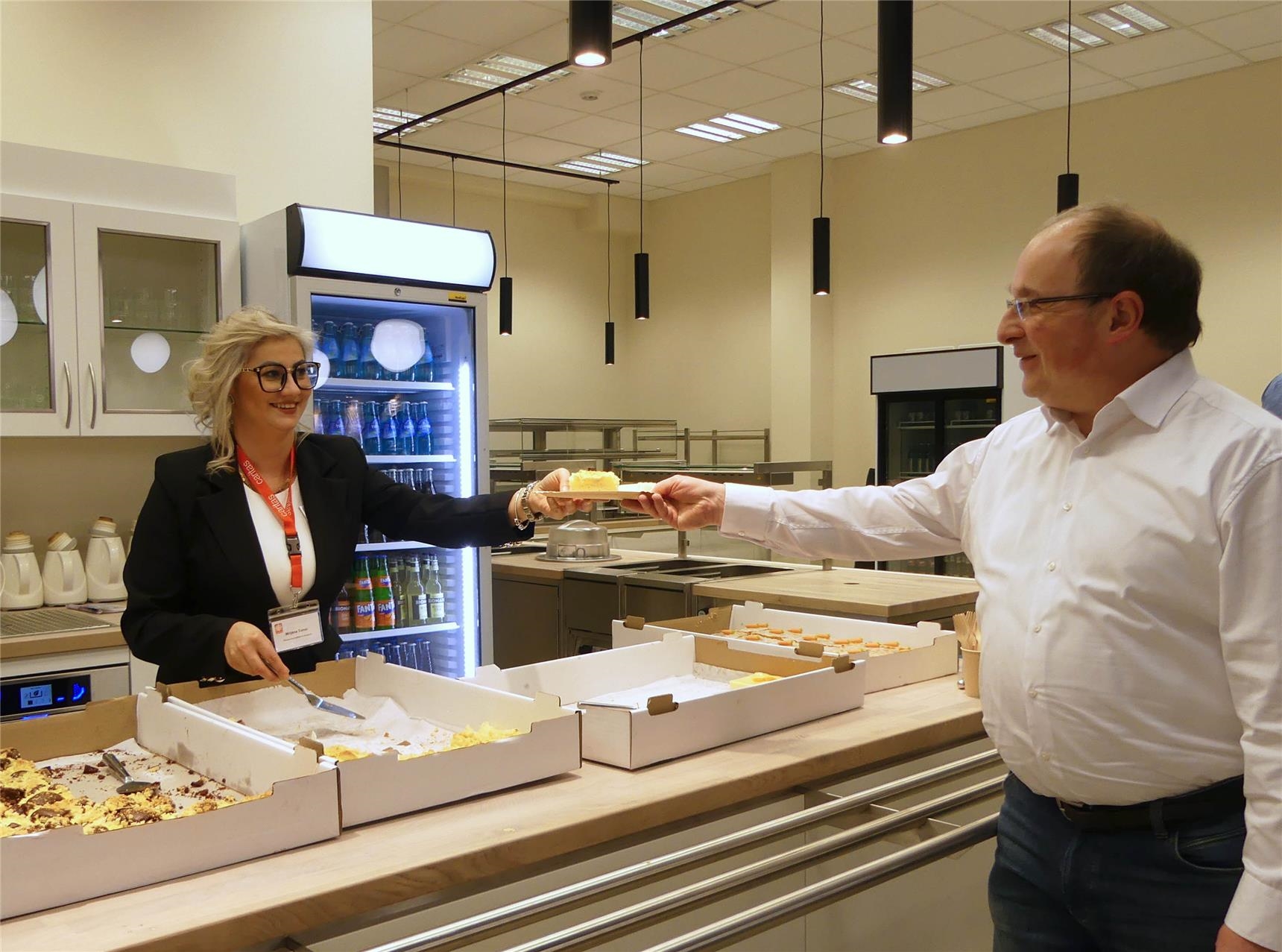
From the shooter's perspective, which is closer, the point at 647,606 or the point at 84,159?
the point at 84,159

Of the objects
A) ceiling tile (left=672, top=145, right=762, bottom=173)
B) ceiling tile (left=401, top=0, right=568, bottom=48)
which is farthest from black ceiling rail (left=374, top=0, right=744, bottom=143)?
ceiling tile (left=672, top=145, right=762, bottom=173)

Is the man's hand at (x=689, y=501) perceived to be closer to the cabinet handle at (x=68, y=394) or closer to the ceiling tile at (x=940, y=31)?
the cabinet handle at (x=68, y=394)

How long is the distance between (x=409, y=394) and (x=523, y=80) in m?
3.49

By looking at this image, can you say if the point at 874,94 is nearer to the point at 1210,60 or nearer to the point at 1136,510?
the point at 1210,60

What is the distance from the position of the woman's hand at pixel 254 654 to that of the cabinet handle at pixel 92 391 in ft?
6.30

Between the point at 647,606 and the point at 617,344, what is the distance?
6857 millimetres

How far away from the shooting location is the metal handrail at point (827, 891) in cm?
161

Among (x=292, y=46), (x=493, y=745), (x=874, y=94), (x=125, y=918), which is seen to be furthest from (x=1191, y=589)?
(x=874, y=94)

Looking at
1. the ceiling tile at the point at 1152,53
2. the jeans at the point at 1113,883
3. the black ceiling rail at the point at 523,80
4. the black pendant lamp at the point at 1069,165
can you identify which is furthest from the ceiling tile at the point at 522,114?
the jeans at the point at 1113,883

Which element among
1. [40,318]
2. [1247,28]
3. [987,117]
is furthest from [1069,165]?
[40,318]

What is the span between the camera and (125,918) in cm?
122

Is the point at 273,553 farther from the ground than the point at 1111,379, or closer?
closer

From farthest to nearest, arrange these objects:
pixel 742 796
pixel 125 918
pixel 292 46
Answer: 1. pixel 292 46
2. pixel 742 796
3. pixel 125 918

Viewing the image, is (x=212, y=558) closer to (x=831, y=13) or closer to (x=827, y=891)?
(x=827, y=891)
